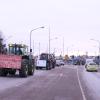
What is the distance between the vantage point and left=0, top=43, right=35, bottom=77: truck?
4284 cm

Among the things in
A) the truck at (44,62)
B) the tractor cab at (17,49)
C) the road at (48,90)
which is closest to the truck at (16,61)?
the tractor cab at (17,49)

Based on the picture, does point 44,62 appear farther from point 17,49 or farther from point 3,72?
point 3,72

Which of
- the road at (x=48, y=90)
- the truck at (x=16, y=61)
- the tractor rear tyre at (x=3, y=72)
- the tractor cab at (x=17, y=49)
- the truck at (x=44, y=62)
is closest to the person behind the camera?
the road at (x=48, y=90)

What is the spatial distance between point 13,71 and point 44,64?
3025 cm

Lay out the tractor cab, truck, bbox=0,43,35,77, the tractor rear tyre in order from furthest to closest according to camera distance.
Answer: the tractor cab < the tractor rear tyre < truck, bbox=0,43,35,77

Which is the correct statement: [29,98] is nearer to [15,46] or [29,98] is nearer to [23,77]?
[23,77]

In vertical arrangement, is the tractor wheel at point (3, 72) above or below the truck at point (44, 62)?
below

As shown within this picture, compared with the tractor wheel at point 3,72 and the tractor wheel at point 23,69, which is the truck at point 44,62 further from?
the tractor wheel at point 23,69

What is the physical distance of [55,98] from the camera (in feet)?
68.8

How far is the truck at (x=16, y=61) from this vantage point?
42.8 metres

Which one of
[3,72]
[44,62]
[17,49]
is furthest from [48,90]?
[44,62]

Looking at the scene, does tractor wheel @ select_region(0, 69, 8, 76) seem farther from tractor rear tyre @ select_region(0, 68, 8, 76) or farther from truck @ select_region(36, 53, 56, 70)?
truck @ select_region(36, 53, 56, 70)

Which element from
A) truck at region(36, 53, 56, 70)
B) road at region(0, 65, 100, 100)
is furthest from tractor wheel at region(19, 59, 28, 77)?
truck at region(36, 53, 56, 70)

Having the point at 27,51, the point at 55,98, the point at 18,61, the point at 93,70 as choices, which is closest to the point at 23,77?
the point at 18,61
